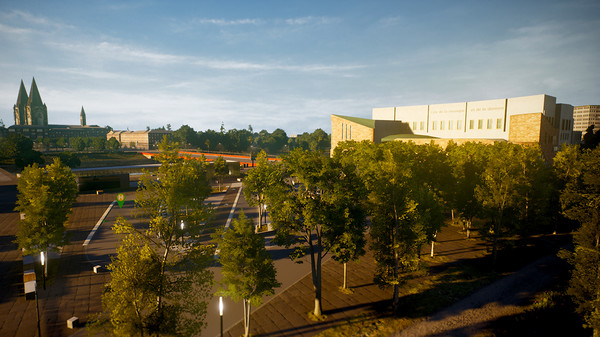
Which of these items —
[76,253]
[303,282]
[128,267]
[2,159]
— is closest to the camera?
[128,267]

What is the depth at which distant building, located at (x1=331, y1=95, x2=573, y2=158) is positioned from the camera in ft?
191

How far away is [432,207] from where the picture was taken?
24062mm

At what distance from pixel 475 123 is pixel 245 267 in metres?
74.4

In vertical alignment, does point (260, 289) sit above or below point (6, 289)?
above

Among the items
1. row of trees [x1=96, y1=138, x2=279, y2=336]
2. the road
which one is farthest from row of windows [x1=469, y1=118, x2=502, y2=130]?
row of trees [x1=96, y1=138, x2=279, y2=336]

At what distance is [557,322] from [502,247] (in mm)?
12733

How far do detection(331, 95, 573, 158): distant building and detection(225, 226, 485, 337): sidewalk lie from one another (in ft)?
120

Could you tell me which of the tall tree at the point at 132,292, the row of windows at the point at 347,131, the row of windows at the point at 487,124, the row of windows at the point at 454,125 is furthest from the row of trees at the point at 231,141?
the tall tree at the point at 132,292

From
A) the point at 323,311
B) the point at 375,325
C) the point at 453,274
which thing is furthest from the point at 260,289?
the point at 453,274

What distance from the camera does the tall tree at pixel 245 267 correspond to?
16.2 meters

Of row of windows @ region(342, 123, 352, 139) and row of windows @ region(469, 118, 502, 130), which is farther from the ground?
row of windows @ region(469, 118, 502, 130)

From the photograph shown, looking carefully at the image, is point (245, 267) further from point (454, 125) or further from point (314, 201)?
point (454, 125)

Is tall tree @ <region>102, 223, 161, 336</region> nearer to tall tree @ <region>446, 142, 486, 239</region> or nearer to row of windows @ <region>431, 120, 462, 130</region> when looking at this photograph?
tall tree @ <region>446, 142, 486, 239</region>

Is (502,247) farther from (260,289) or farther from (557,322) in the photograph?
(260,289)
